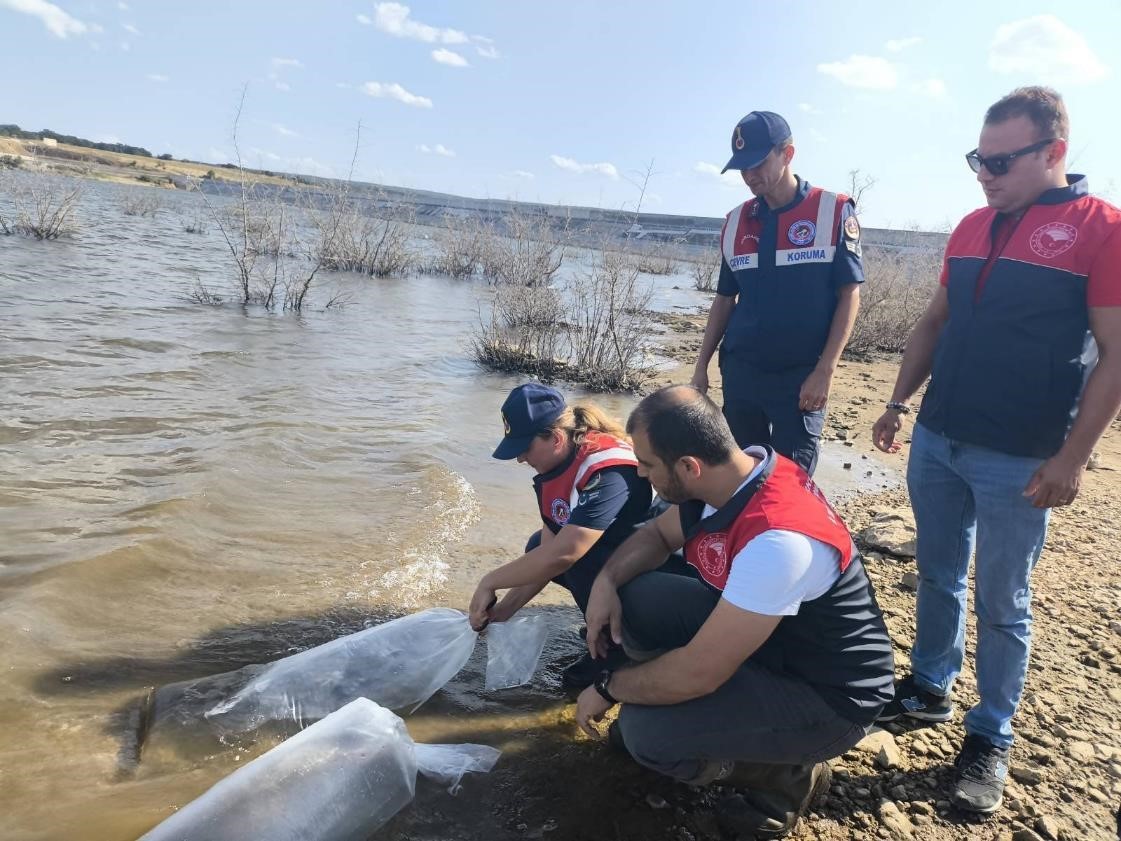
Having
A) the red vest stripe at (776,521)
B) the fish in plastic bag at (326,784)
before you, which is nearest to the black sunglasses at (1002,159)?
the red vest stripe at (776,521)

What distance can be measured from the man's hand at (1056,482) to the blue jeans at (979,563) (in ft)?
0.36

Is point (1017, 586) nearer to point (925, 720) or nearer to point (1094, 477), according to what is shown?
point (925, 720)

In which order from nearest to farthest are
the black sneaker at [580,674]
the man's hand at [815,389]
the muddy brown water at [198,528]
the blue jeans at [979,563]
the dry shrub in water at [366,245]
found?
the blue jeans at [979,563] → the muddy brown water at [198,528] → the black sneaker at [580,674] → the man's hand at [815,389] → the dry shrub in water at [366,245]

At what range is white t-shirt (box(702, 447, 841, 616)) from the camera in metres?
1.80

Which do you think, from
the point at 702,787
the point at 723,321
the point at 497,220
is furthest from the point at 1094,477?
the point at 497,220

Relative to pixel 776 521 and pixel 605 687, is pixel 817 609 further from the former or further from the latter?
pixel 605 687

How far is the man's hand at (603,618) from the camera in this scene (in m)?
2.34

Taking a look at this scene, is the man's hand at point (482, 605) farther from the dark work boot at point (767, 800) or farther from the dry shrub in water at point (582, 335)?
the dry shrub in water at point (582, 335)

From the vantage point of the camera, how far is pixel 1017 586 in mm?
2369

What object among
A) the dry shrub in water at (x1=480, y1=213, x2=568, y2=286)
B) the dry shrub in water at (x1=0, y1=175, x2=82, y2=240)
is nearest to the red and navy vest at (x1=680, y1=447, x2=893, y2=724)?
the dry shrub in water at (x1=480, y1=213, x2=568, y2=286)

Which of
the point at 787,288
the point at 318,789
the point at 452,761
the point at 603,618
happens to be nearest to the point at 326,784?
the point at 318,789

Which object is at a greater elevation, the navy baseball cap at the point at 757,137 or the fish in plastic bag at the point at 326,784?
the navy baseball cap at the point at 757,137

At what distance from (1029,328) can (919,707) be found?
1.46 meters

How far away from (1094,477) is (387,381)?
24.1ft
